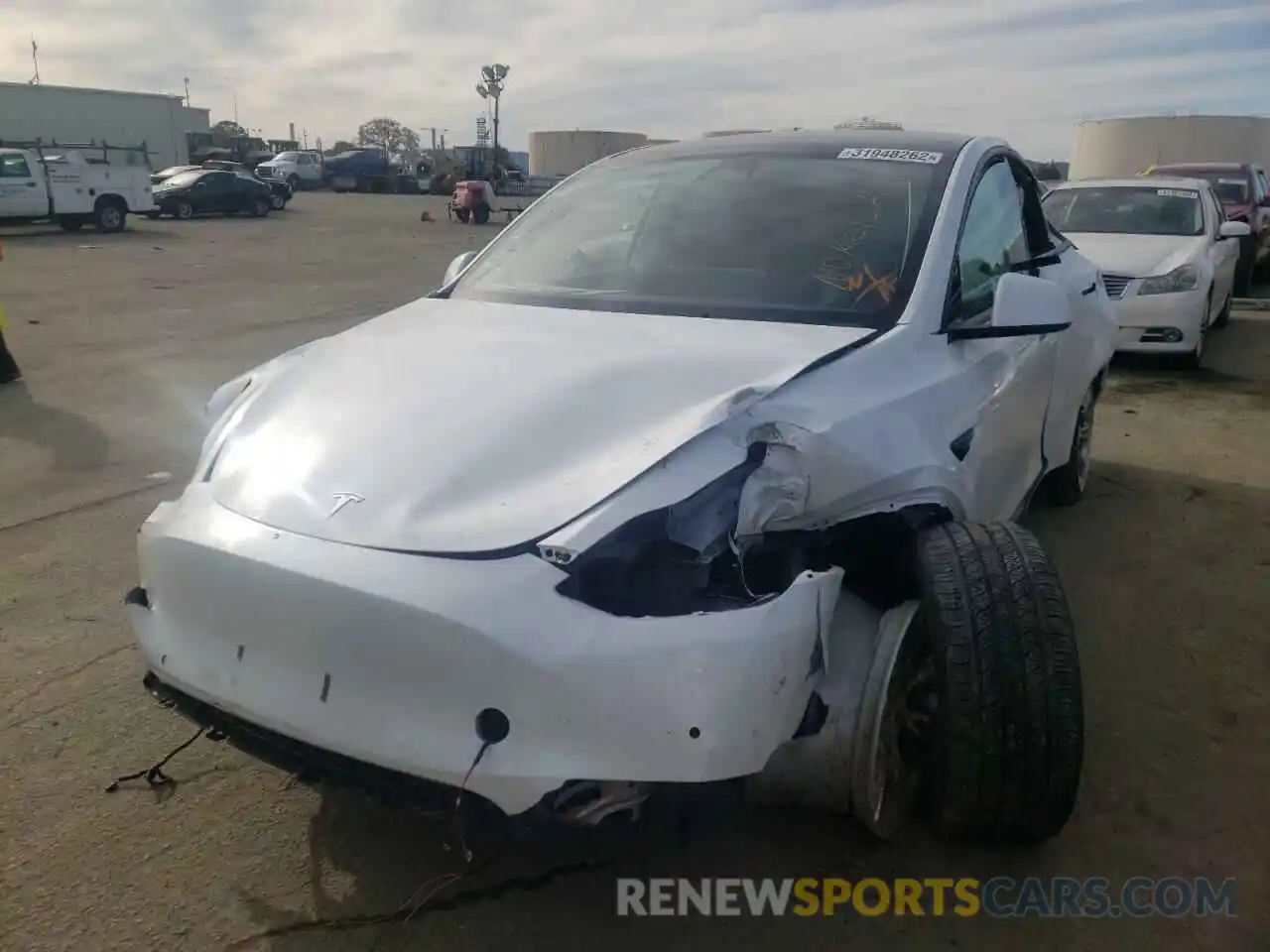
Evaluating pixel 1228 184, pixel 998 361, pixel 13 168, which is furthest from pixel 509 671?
pixel 13 168

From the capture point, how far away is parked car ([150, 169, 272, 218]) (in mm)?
29688

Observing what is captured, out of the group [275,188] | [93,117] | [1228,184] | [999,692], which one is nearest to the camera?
[999,692]

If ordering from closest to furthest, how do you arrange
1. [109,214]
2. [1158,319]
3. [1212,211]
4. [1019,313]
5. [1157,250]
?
[1019,313]
[1158,319]
[1157,250]
[1212,211]
[109,214]

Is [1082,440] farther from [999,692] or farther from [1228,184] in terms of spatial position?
[1228,184]

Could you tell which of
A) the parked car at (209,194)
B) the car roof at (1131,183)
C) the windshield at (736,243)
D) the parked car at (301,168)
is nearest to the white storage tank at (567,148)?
the parked car at (301,168)

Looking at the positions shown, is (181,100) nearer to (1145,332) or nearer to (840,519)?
(1145,332)

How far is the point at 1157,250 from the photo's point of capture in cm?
937

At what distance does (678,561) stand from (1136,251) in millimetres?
8489

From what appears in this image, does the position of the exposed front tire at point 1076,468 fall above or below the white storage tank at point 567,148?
below

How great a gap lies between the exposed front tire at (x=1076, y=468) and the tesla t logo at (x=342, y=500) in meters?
3.75

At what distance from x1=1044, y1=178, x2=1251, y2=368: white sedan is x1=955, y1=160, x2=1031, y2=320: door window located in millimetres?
4695

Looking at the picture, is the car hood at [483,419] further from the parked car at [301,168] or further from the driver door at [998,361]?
the parked car at [301,168]

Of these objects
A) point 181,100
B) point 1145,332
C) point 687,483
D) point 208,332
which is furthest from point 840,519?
point 181,100

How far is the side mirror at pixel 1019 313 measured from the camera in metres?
3.09
